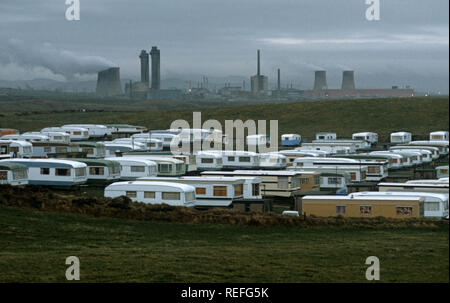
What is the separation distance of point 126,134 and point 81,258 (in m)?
61.2

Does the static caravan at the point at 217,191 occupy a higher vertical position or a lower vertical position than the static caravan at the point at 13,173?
lower

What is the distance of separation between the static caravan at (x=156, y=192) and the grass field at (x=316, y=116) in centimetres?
5170

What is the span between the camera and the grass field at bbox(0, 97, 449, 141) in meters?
87.7

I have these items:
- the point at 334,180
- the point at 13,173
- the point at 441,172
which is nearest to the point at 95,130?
the point at 13,173

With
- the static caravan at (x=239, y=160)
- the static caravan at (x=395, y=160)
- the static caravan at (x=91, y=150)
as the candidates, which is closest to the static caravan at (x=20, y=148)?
the static caravan at (x=91, y=150)

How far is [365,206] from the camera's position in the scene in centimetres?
2745

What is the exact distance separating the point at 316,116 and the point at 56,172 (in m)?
64.3

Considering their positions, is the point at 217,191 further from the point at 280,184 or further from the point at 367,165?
the point at 367,165

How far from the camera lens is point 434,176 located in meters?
43.1

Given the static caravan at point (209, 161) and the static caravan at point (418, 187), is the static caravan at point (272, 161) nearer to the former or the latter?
the static caravan at point (209, 161)

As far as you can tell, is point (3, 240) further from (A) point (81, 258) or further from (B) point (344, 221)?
(B) point (344, 221)

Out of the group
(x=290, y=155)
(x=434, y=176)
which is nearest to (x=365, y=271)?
(x=434, y=176)

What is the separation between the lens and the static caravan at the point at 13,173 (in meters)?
35.6
